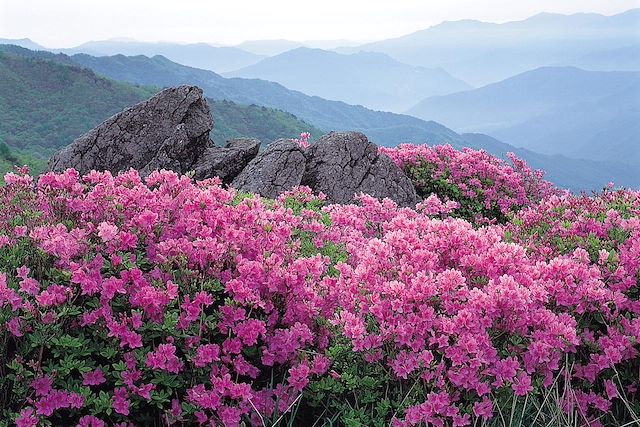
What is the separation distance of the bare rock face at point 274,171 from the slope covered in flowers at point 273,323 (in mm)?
4961

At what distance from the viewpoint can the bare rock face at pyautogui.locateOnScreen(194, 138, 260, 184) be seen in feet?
34.6

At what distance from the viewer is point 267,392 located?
386 cm

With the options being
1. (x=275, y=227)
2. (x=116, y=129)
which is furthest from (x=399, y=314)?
(x=116, y=129)

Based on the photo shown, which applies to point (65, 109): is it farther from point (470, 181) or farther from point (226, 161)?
point (470, 181)

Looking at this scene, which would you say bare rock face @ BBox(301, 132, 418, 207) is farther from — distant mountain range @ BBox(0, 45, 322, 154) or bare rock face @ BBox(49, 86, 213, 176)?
distant mountain range @ BBox(0, 45, 322, 154)

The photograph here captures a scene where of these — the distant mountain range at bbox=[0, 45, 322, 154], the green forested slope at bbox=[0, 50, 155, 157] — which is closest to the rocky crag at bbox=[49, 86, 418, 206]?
the distant mountain range at bbox=[0, 45, 322, 154]

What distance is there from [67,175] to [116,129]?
6460 mm

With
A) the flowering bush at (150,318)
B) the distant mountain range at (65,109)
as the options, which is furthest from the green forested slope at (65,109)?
the flowering bush at (150,318)

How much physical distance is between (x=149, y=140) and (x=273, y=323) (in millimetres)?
7587

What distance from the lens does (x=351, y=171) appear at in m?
10.9

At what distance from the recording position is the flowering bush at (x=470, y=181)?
12164mm

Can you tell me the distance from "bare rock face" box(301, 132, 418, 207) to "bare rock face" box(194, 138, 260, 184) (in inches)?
42.4

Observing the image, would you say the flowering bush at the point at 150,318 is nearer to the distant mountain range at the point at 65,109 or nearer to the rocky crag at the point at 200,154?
the rocky crag at the point at 200,154

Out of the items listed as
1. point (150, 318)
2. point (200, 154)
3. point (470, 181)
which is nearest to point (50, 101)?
point (200, 154)
